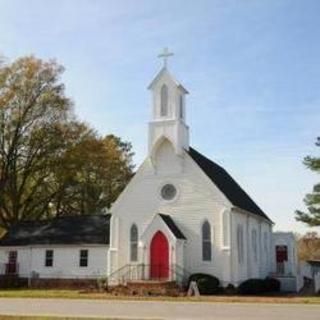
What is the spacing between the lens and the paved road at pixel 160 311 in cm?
1898

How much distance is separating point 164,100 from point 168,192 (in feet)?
20.0

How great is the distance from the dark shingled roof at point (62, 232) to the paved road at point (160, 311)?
1750 centimetres

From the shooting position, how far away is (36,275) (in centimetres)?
4200

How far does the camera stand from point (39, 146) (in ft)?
173

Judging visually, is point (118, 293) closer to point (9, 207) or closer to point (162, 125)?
point (162, 125)

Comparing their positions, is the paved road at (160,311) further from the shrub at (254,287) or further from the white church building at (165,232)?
the white church building at (165,232)

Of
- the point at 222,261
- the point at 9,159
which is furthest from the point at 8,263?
the point at 222,261

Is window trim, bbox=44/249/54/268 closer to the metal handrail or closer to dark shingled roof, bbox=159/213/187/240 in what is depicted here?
the metal handrail

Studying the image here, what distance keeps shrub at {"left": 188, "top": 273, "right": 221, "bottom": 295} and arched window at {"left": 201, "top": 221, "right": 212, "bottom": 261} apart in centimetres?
142

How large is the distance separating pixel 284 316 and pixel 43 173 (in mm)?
39558

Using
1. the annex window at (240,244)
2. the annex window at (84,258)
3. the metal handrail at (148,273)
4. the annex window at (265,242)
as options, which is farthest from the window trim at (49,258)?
the annex window at (265,242)

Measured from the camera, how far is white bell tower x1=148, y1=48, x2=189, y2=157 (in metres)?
37.4

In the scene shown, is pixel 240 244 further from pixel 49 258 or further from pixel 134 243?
pixel 49 258

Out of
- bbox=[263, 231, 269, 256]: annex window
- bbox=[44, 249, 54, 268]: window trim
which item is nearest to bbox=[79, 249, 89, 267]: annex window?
bbox=[44, 249, 54, 268]: window trim
